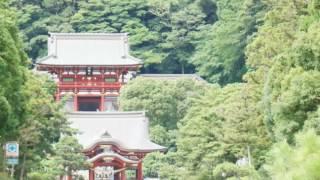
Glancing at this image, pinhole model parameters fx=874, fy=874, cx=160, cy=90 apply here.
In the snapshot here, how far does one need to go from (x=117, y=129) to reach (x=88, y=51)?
9.63 meters

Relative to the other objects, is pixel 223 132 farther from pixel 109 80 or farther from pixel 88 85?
pixel 109 80

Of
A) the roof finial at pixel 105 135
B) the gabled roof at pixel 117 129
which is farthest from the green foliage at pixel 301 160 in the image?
the roof finial at pixel 105 135

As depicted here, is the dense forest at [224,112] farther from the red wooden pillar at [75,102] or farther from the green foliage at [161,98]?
the red wooden pillar at [75,102]

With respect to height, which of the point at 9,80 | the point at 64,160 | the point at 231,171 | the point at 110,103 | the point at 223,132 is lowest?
the point at 110,103

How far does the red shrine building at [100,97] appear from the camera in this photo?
117 feet

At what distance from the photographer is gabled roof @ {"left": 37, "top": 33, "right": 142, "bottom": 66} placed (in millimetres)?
45763

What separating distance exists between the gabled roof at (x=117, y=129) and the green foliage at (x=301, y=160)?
2721cm

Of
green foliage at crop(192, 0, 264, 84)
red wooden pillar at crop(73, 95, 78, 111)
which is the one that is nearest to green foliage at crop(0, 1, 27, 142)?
red wooden pillar at crop(73, 95, 78, 111)

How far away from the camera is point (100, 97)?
45.9 m

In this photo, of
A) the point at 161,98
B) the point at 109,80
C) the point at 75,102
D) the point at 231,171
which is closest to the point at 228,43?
the point at 109,80

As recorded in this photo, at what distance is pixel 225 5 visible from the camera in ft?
176

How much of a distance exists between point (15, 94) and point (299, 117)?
6611 mm

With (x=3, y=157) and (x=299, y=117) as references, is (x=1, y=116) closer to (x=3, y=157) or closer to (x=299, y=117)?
(x=3, y=157)

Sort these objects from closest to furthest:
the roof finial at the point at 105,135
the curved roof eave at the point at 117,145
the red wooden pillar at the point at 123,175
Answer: the curved roof eave at the point at 117,145, the roof finial at the point at 105,135, the red wooden pillar at the point at 123,175
